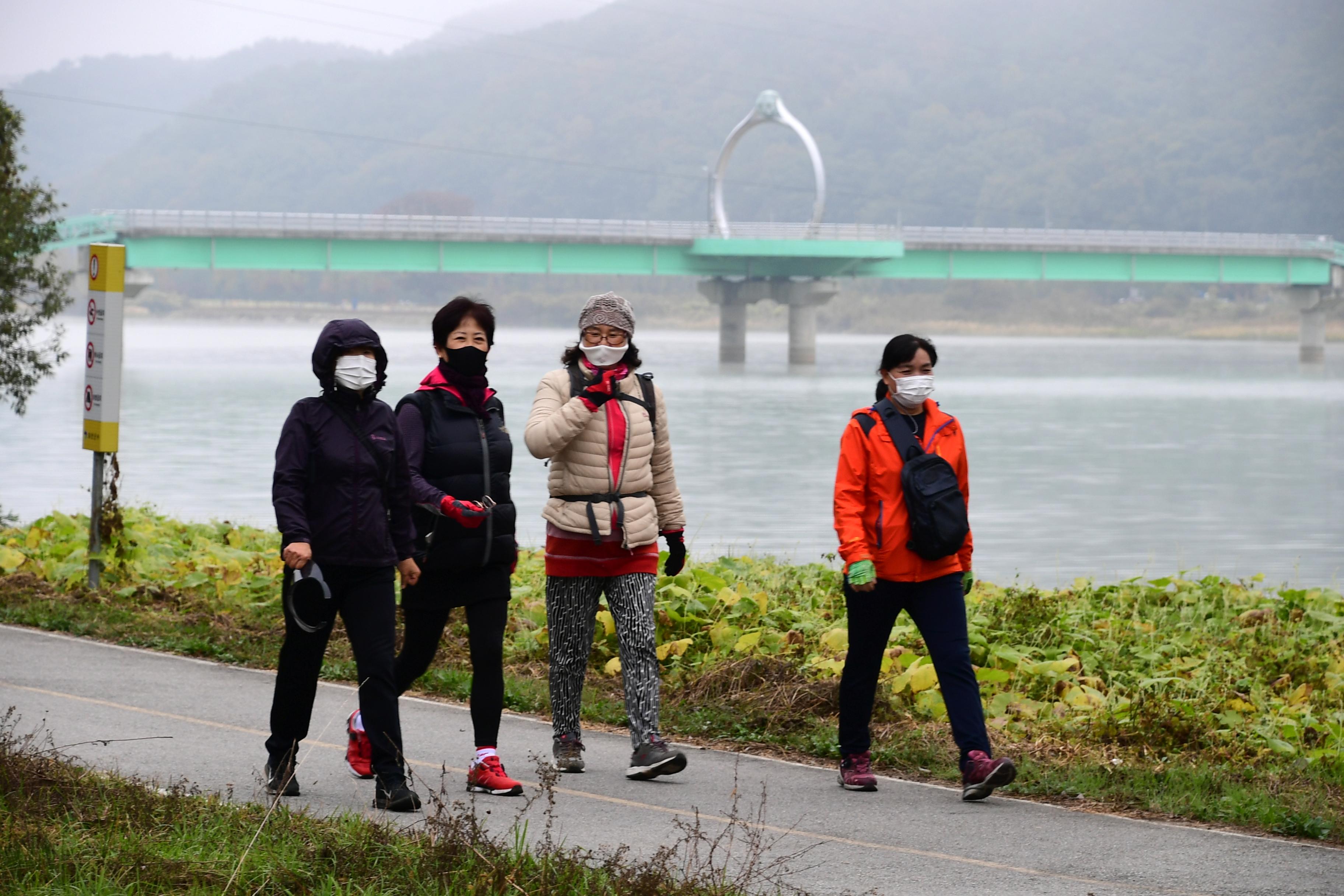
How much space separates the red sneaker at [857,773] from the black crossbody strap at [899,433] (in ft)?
4.09

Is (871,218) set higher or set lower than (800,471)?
higher

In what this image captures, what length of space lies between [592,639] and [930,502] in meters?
1.55

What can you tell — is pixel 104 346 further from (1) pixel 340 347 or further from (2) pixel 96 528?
(1) pixel 340 347

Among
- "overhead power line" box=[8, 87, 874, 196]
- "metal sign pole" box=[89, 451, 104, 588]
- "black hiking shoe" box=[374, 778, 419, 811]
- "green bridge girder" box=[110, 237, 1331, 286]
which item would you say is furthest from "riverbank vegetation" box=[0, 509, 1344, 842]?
"overhead power line" box=[8, 87, 874, 196]

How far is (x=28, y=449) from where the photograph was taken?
30.2 m

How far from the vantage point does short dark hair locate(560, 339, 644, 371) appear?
6.68 m

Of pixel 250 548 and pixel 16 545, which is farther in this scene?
pixel 250 548

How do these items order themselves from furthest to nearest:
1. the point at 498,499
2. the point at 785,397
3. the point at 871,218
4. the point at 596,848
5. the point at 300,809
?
1. the point at 871,218
2. the point at 785,397
3. the point at 498,499
4. the point at 300,809
5. the point at 596,848

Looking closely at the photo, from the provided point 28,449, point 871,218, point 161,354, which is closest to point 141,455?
point 28,449

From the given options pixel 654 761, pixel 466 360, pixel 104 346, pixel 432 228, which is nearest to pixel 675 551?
pixel 654 761

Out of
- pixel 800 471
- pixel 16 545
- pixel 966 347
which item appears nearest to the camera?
pixel 16 545

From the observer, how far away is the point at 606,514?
6.54 meters

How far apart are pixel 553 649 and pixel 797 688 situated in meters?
1.68

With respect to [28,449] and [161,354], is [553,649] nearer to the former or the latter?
[28,449]
